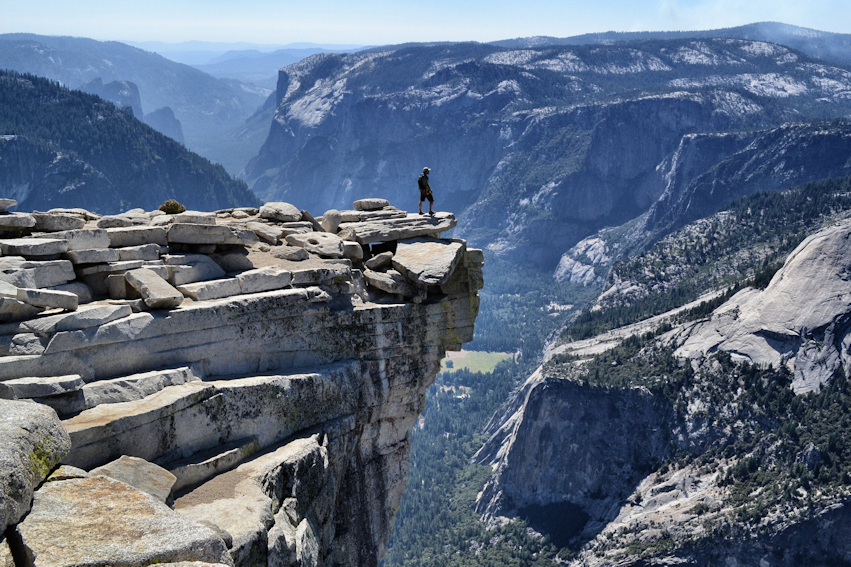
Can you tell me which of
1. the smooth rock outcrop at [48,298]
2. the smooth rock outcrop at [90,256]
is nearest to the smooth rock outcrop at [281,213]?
the smooth rock outcrop at [90,256]

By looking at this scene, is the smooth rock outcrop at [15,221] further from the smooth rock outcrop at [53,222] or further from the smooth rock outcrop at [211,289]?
the smooth rock outcrop at [211,289]

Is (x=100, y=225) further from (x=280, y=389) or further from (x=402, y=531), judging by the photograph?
(x=402, y=531)

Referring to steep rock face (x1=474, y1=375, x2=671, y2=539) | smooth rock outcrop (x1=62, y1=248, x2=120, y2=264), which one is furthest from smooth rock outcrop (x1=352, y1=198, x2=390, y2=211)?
steep rock face (x1=474, y1=375, x2=671, y2=539)

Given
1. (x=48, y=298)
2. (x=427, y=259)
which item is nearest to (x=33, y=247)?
(x=48, y=298)

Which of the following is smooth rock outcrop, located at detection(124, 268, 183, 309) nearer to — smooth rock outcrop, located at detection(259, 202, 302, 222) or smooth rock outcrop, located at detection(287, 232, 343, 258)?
smooth rock outcrop, located at detection(287, 232, 343, 258)

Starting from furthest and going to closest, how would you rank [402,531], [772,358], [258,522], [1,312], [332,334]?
[402,531], [772,358], [332,334], [1,312], [258,522]

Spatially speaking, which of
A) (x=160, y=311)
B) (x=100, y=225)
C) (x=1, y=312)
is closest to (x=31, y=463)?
(x=1, y=312)
